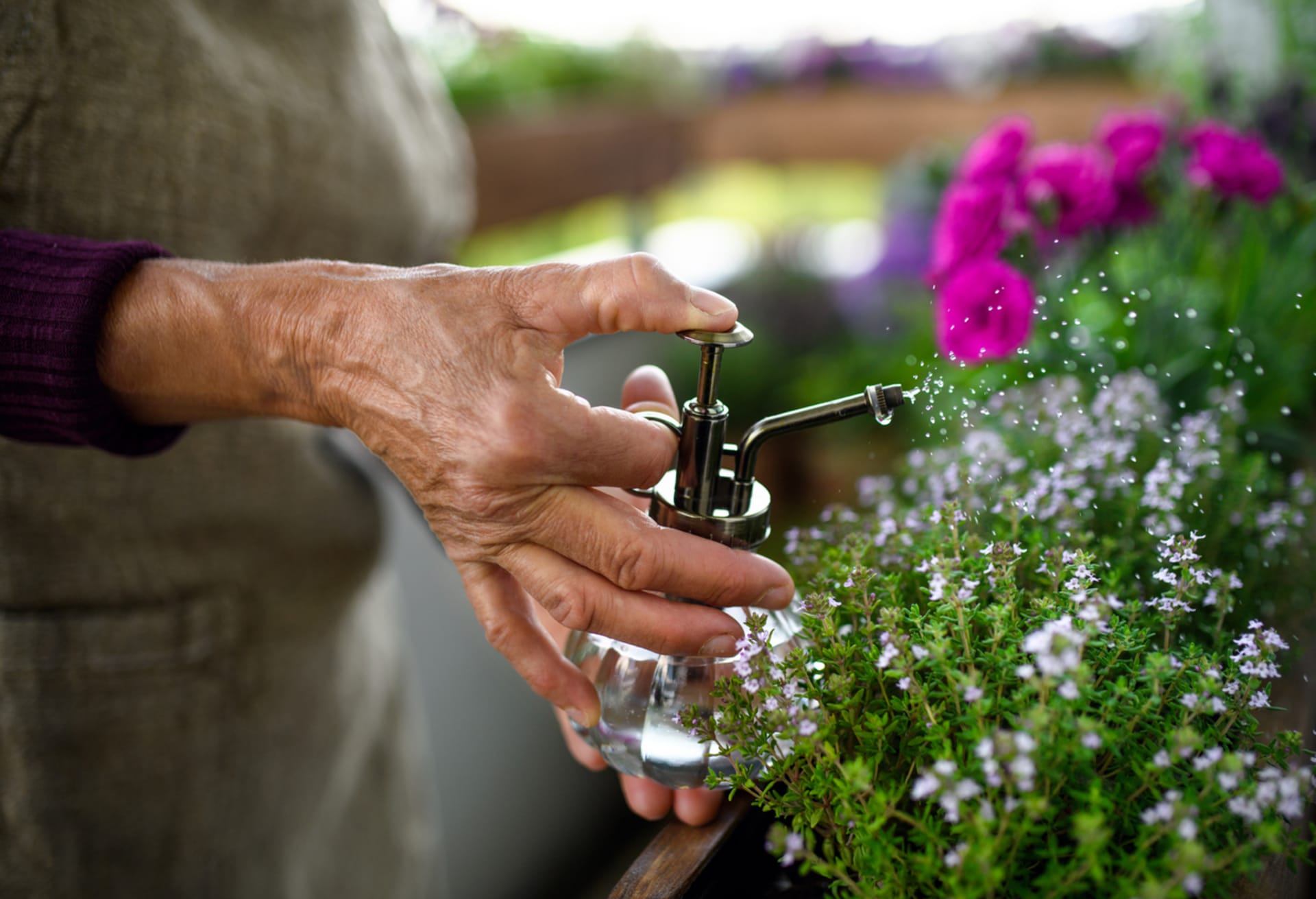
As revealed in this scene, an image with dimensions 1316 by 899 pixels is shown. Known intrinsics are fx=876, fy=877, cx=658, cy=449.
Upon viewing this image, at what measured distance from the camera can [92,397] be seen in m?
0.49

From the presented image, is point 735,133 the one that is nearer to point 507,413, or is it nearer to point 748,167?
point 748,167

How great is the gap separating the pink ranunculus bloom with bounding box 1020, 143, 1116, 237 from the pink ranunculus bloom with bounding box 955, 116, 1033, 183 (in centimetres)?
2

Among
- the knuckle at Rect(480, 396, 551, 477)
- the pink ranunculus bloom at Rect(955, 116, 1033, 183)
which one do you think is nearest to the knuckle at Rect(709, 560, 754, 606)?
the knuckle at Rect(480, 396, 551, 477)

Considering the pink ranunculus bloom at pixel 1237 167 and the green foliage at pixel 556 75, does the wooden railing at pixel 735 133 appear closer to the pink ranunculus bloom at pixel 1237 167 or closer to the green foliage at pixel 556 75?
the green foliage at pixel 556 75

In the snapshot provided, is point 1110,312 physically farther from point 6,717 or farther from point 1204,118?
point 6,717

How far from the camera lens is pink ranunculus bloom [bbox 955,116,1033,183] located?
75cm

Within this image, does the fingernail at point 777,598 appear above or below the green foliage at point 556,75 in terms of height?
below

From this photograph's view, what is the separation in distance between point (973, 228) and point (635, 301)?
0.43 metres

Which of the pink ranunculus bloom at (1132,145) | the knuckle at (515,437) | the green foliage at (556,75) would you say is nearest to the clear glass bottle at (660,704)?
the knuckle at (515,437)

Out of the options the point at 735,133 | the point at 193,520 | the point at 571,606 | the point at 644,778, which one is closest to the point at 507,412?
the point at 571,606

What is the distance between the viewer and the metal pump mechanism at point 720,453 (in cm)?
40

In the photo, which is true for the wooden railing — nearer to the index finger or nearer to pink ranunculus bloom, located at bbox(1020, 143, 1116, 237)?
pink ranunculus bloom, located at bbox(1020, 143, 1116, 237)

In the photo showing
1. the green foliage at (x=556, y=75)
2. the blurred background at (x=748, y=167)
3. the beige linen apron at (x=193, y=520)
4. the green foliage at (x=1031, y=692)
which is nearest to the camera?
the green foliage at (x=1031, y=692)

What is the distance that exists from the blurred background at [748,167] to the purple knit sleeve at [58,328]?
39 cm
